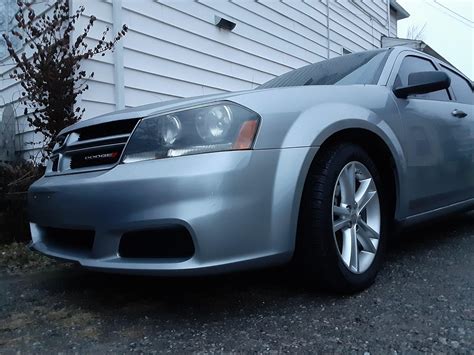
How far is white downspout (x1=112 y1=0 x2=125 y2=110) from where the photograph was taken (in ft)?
15.8

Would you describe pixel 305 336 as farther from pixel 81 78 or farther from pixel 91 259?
pixel 81 78

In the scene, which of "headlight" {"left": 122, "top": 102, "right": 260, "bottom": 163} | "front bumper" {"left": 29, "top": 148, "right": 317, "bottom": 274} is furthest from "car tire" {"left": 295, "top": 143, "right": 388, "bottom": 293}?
"headlight" {"left": 122, "top": 102, "right": 260, "bottom": 163}

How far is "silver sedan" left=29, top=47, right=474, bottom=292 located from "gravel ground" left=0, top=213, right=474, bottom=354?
221 millimetres

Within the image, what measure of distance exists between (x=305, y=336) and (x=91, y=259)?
1016 millimetres

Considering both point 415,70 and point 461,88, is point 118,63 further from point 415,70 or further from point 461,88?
point 461,88

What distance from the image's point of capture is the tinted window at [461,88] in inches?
146

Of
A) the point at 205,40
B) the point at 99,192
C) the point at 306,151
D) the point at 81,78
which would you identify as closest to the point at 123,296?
the point at 99,192

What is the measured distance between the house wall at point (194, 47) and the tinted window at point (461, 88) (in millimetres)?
3071

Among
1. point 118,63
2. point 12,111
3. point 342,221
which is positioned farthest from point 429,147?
point 12,111

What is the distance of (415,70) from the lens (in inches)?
132

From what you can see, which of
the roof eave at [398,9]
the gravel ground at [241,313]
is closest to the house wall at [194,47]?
the gravel ground at [241,313]

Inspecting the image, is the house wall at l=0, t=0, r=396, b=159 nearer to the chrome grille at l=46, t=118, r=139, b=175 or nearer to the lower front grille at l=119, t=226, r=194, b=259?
the chrome grille at l=46, t=118, r=139, b=175

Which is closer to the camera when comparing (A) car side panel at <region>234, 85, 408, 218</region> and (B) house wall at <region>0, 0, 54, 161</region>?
(A) car side panel at <region>234, 85, 408, 218</region>

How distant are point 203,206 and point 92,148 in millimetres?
787
